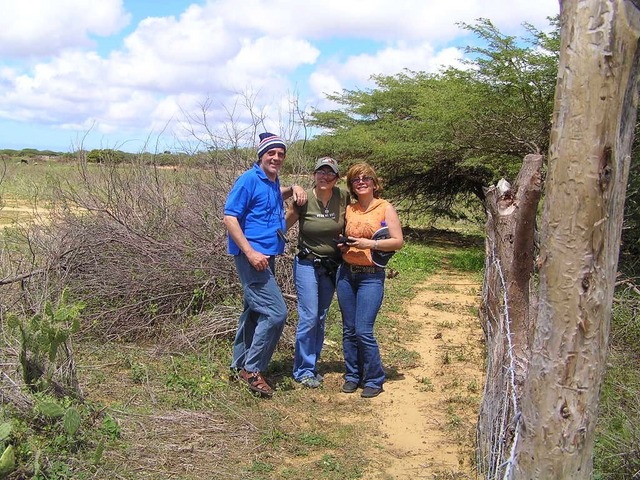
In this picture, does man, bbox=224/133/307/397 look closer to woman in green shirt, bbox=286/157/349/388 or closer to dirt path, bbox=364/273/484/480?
woman in green shirt, bbox=286/157/349/388

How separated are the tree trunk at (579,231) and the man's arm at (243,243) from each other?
8.18 feet

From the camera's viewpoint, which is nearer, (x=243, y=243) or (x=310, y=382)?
(x=243, y=243)

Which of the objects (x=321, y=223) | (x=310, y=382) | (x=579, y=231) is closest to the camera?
(x=579, y=231)

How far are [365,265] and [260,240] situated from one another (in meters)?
0.84

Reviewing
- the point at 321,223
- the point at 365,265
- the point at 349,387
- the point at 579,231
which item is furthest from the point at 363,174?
the point at 579,231

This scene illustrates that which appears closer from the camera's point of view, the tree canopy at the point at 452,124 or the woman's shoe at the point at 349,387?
the woman's shoe at the point at 349,387

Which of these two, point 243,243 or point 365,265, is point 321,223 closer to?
point 365,265

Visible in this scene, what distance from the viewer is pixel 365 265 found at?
17.6 ft

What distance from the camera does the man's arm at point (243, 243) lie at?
498 centimetres

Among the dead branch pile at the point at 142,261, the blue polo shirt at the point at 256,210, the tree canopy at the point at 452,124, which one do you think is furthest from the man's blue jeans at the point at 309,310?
the tree canopy at the point at 452,124

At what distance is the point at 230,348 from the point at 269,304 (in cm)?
132

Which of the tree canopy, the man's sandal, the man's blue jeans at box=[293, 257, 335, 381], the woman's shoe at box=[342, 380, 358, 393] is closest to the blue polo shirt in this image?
the man's blue jeans at box=[293, 257, 335, 381]

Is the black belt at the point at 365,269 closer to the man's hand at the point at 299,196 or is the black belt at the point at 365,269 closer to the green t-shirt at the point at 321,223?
the green t-shirt at the point at 321,223

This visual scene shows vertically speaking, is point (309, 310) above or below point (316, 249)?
below
